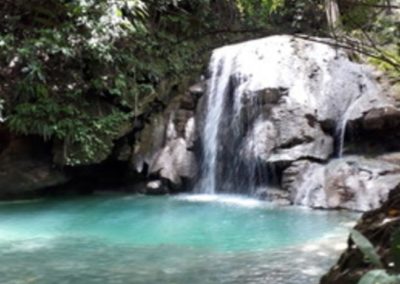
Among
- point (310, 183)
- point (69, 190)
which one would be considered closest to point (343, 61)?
point (310, 183)

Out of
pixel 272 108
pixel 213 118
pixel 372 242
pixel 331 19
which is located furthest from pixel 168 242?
pixel 213 118

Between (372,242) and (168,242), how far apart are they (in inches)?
141

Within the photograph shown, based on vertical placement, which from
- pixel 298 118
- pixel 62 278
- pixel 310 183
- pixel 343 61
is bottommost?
pixel 62 278

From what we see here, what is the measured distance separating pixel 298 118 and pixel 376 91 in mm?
1323

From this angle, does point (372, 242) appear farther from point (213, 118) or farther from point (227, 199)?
point (213, 118)

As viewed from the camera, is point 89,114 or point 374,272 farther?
point 89,114

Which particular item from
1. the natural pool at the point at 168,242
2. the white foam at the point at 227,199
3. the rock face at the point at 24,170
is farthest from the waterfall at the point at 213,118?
the rock face at the point at 24,170

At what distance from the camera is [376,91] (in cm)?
944

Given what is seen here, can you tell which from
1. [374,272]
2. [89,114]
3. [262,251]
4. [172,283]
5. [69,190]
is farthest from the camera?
[69,190]

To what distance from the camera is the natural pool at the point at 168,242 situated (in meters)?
4.92

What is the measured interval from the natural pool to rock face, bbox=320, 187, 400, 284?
1.34 meters

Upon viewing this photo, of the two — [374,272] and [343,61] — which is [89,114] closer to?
[343,61]

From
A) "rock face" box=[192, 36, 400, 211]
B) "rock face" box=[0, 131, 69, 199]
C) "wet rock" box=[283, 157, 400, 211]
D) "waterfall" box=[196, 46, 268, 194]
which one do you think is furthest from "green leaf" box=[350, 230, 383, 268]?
"rock face" box=[0, 131, 69, 199]

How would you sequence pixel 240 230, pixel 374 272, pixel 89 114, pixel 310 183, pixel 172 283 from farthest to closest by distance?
pixel 89 114 < pixel 310 183 < pixel 240 230 < pixel 172 283 < pixel 374 272
